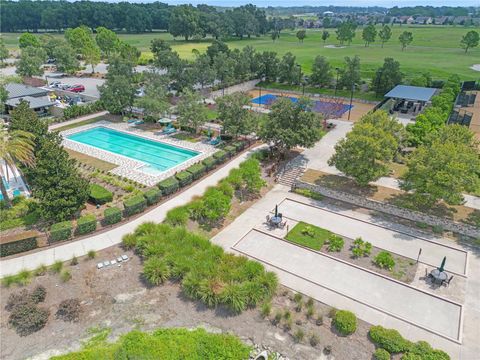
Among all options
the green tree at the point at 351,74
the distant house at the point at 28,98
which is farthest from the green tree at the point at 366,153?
the distant house at the point at 28,98

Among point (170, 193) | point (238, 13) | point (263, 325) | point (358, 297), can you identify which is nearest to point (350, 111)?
point (170, 193)

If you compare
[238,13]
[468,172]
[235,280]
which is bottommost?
[235,280]

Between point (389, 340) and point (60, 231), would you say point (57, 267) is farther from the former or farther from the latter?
point (389, 340)

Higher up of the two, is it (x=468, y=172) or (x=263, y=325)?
(x=468, y=172)

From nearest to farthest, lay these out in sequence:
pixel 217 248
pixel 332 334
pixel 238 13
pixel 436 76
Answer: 1. pixel 332 334
2. pixel 217 248
3. pixel 436 76
4. pixel 238 13

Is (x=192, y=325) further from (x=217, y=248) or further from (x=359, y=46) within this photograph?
(x=359, y=46)

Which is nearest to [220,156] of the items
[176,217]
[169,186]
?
[169,186]
